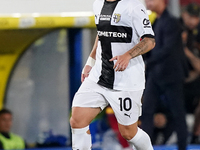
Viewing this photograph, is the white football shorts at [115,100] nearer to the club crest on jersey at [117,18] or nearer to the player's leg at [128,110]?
the player's leg at [128,110]

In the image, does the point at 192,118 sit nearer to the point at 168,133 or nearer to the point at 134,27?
the point at 168,133

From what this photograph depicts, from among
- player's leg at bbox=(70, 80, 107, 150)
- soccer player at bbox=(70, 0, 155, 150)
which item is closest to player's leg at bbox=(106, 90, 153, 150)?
soccer player at bbox=(70, 0, 155, 150)

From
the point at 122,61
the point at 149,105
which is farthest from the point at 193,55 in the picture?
the point at 122,61

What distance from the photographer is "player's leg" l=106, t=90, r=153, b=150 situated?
4484 millimetres

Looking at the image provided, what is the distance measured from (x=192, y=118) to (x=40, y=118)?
6.90ft

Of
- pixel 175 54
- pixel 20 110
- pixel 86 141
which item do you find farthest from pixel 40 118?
pixel 86 141

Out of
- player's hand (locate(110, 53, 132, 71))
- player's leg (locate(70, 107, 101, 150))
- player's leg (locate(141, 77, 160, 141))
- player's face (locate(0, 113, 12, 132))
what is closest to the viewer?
player's hand (locate(110, 53, 132, 71))

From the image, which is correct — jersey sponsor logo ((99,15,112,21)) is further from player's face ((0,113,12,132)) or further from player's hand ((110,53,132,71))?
player's face ((0,113,12,132))

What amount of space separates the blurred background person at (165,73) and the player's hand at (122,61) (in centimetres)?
195

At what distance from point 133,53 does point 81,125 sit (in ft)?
2.29

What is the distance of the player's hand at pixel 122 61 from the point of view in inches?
163

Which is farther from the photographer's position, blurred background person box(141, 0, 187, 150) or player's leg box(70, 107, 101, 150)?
blurred background person box(141, 0, 187, 150)

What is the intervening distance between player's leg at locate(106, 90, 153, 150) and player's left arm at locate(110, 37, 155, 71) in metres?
0.36

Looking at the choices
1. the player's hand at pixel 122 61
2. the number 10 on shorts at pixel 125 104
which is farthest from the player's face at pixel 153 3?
the player's hand at pixel 122 61
